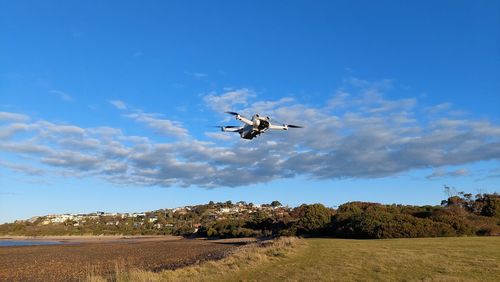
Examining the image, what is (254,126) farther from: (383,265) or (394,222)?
(394,222)

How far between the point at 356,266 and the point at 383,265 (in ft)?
4.44

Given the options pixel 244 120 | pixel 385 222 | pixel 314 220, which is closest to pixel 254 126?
pixel 244 120

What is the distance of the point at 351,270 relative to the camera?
22.8 meters

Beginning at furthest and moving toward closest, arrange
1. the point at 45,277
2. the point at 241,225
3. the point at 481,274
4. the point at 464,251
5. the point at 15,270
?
1. the point at 241,225
2. the point at 15,270
3. the point at 45,277
4. the point at 464,251
5. the point at 481,274

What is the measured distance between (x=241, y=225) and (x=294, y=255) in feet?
210

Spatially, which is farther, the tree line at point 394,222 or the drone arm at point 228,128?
the tree line at point 394,222

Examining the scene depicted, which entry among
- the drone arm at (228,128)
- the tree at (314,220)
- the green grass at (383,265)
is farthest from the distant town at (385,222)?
the drone arm at (228,128)

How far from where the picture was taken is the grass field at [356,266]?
20750mm

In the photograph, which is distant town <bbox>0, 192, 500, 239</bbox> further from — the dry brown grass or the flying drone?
the flying drone

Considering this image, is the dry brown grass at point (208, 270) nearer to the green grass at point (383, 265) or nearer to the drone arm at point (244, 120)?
the green grass at point (383, 265)

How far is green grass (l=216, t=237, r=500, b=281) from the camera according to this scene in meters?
20.5

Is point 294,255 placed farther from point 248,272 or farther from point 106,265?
point 106,265

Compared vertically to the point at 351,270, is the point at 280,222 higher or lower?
higher

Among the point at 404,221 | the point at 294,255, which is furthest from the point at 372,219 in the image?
the point at 294,255
